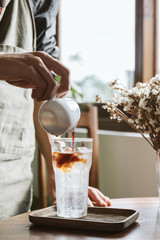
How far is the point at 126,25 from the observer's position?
2350 mm

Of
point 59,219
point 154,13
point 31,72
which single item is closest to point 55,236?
point 59,219

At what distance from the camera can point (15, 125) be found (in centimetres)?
125

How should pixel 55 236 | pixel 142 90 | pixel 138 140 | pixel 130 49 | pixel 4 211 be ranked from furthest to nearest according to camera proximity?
pixel 130 49 → pixel 138 140 → pixel 4 211 → pixel 142 90 → pixel 55 236

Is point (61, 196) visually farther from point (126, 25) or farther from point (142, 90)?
point (126, 25)

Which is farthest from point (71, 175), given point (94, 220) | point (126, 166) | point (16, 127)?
point (126, 166)

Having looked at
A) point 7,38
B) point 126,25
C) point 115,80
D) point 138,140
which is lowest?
point 138,140

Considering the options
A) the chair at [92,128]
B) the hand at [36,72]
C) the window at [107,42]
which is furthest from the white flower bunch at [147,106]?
the window at [107,42]

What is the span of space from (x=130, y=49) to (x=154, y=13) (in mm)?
266

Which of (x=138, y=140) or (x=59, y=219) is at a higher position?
(x=138, y=140)

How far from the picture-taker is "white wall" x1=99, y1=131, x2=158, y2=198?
1986 millimetres

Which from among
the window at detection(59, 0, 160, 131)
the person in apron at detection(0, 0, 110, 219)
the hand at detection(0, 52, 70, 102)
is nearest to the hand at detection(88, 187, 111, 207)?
the person in apron at detection(0, 0, 110, 219)

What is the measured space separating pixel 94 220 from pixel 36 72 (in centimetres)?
32

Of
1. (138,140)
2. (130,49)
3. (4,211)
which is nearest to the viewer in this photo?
(4,211)

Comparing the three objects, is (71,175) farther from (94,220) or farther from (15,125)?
(15,125)
